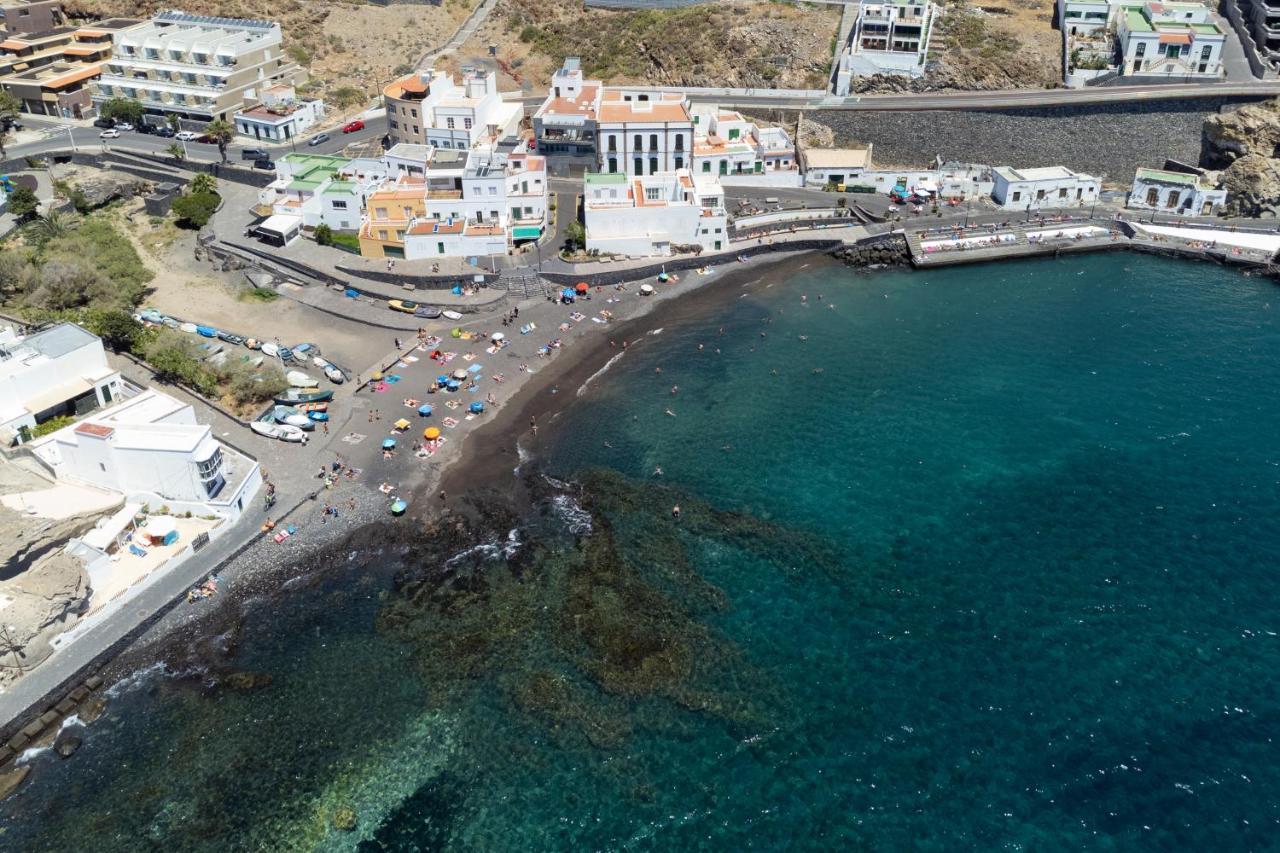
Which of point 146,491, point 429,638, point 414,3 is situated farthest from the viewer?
point 414,3

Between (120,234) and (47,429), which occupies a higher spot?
(120,234)

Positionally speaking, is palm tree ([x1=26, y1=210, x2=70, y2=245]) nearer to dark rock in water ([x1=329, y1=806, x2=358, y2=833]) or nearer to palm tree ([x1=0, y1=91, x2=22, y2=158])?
palm tree ([x1=0, y1=91, x2=22, y2=158])

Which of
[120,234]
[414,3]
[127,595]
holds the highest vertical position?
[414,3]

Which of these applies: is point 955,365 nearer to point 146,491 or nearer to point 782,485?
point 782,485

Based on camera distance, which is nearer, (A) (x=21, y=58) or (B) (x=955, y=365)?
(B) (x=955, y=365)

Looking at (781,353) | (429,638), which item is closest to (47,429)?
(429,638)

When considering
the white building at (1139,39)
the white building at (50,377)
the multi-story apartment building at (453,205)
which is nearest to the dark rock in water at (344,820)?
the white building at (50,377)

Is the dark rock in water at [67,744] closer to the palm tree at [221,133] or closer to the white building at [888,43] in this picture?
the palm tree at [221,133]
